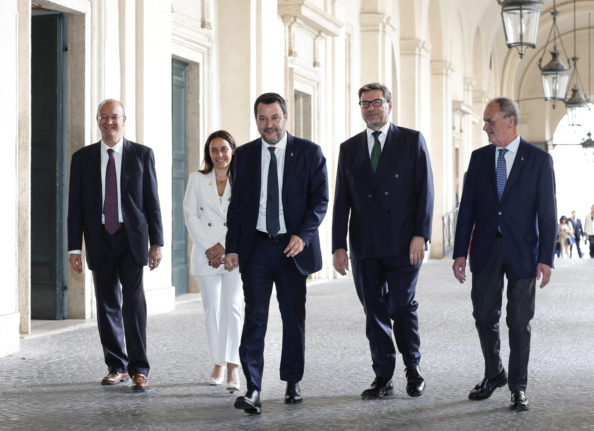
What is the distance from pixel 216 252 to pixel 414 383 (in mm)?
1462

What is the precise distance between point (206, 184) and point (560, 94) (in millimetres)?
12311

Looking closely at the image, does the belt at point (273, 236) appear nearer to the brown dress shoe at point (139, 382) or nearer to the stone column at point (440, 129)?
the brown dress shoe at point (139, 382)

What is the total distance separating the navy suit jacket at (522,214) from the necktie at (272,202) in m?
1.15

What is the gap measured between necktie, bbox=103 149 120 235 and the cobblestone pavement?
1.00m

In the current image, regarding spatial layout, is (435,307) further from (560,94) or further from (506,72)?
(506,72)

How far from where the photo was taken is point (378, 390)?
583 cm

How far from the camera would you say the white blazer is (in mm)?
6383

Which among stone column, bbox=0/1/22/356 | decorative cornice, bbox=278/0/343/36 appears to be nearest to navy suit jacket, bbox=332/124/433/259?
stone column, bbox=0/1/22/356

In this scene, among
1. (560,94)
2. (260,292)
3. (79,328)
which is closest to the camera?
(260,292)

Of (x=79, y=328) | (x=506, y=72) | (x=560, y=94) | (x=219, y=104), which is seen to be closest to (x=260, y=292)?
(x=79, y=328)

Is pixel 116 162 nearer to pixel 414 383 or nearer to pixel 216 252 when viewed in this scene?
pixel 216 252

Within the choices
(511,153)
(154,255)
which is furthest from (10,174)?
(511,153)

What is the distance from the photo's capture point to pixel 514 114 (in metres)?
5.64

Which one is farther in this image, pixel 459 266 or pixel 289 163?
pixel 459 266
